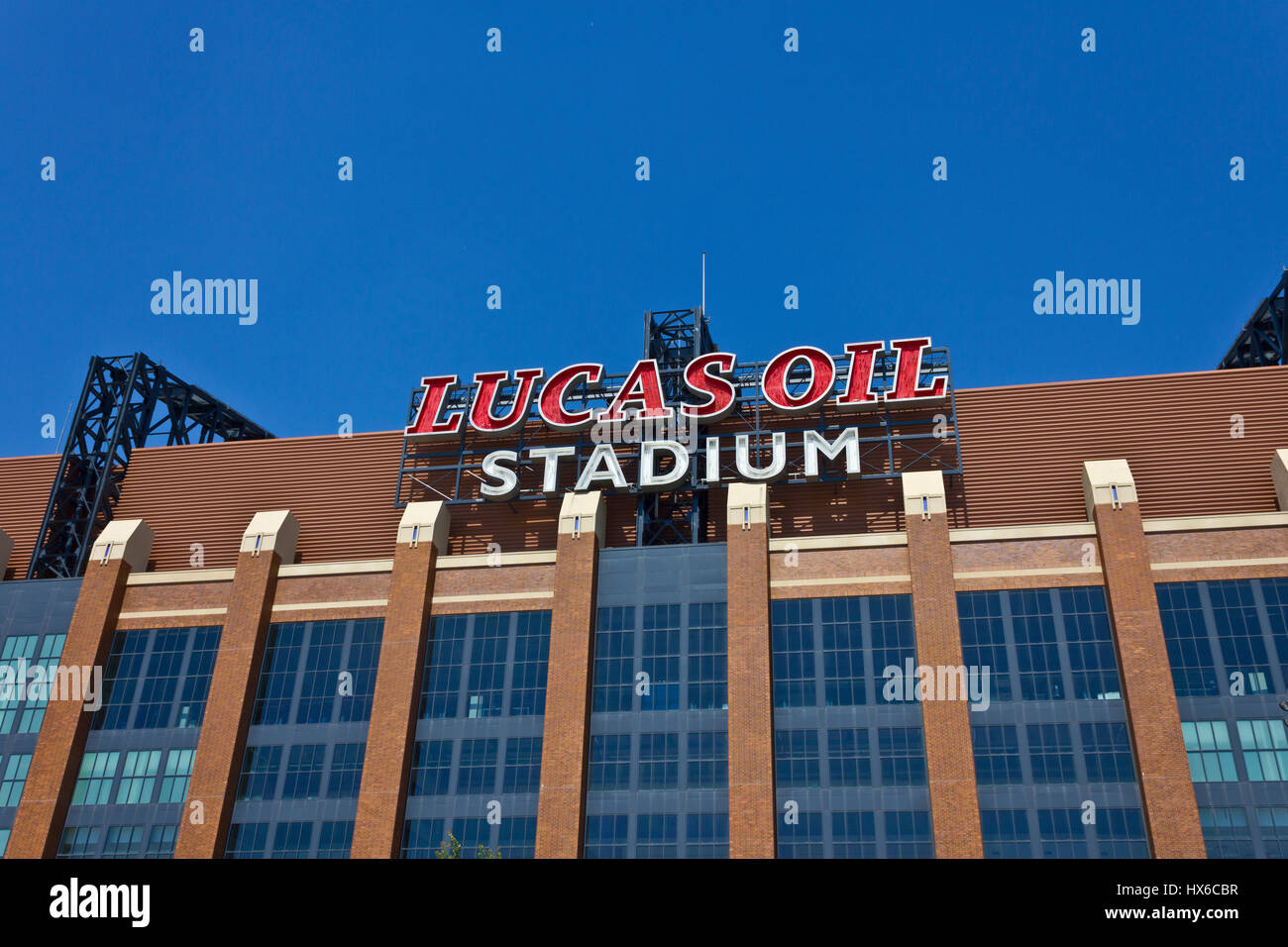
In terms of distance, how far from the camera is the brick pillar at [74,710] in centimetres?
5709

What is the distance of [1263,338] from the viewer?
7606cm

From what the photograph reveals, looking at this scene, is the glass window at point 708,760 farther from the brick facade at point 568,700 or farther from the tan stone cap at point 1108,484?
the tan stone cap at point 1108,484

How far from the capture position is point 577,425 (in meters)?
67.1

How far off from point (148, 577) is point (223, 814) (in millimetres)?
15426

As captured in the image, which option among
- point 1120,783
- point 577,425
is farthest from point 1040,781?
point 577,425

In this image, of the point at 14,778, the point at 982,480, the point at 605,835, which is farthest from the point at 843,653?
the point at 14,778

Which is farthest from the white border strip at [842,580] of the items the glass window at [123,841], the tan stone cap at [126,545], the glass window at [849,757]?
the tan stone cap at [126,545]

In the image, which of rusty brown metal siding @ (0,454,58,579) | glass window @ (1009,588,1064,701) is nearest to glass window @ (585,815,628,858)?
glass window @ (1009,588,1064,701)

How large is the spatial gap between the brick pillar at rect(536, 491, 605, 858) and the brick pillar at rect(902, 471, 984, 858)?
15528 millimetres

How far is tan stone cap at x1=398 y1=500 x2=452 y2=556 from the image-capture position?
6166 cm

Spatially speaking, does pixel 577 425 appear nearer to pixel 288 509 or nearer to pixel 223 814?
pixel 288 509

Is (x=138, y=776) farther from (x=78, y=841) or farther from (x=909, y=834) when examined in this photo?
(x=909, y=834)

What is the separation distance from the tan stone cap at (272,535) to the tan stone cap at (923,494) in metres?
33.2

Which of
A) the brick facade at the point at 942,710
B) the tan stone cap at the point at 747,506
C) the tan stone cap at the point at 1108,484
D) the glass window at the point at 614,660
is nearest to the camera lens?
the brick facade at the point at 942,710
